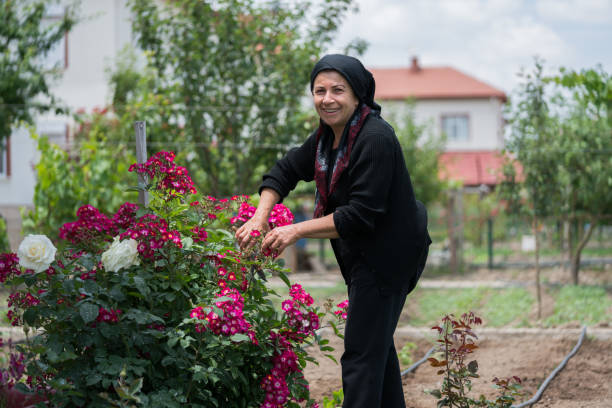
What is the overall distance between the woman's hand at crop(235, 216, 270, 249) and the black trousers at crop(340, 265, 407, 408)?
Result: 1.38 feet

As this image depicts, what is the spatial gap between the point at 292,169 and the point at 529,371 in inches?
98.7

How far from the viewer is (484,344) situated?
546 cm

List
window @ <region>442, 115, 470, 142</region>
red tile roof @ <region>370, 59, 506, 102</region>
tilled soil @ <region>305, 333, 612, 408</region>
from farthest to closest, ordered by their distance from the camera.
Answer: red tile roof @ <region>370, 59, 506, 102</region> → window @ <region>442, 115, 470, 142</region> → tilled soil @ <region>305, 333, 612, 408</region>

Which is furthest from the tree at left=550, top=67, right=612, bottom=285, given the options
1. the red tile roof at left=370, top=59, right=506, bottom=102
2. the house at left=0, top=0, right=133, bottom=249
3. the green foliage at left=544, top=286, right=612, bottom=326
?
the red tile roof at left=370, top=59, right=506, bottom=102

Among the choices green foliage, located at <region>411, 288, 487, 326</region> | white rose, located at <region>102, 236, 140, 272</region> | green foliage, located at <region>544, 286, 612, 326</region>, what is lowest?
green foliage, located at <region>411, 288, 487, 326</region>

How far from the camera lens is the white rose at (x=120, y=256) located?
2.59 metres

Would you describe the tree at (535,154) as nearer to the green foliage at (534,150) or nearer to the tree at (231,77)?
the green foliage at (534,150)

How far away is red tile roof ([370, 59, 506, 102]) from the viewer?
28391 mm

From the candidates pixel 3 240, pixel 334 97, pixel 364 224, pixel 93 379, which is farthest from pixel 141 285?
pixel 3 240

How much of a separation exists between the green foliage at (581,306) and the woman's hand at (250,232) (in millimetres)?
4304

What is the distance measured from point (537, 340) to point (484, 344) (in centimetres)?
43

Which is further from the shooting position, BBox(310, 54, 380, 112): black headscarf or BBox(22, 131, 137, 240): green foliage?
BBox(22, 131, 137, 240): green foliage

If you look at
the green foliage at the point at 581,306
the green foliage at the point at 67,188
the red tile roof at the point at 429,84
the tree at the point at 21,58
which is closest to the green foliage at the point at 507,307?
the green foliage at the point at 581,306

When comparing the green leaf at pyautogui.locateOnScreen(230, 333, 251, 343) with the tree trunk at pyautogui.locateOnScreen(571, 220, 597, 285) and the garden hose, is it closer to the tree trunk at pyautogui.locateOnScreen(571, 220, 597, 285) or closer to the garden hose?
the garden hose
